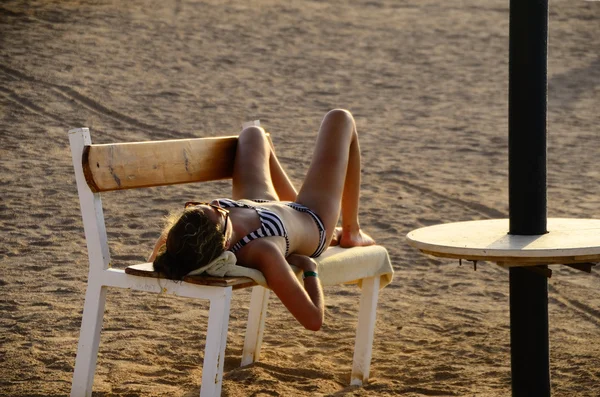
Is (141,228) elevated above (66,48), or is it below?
below

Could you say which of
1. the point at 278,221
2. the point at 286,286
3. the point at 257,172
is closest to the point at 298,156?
the point at 257,172

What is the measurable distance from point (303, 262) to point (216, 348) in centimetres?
63

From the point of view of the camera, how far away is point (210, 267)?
134 inches

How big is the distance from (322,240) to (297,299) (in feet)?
2.26

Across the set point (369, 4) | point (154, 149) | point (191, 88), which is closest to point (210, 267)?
point (154, 149)

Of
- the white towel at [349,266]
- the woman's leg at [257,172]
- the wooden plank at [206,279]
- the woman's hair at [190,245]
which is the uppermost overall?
the woman's leg at [257,172]

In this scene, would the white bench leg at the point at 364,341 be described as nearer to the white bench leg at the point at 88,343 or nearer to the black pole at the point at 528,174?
the black pole at the point at 528,174

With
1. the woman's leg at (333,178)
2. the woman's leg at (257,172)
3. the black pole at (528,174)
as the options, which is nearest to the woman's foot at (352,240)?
the woman's leg at (333,178)

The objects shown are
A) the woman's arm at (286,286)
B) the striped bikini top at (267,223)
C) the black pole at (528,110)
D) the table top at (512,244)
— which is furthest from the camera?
the striped bikini top at (267,223)

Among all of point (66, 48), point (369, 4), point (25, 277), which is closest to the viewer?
point (25, 277)

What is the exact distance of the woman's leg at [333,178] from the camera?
429 centimetres

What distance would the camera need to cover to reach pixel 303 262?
378 centimetres

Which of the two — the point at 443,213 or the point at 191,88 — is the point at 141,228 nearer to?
the point at 443,213

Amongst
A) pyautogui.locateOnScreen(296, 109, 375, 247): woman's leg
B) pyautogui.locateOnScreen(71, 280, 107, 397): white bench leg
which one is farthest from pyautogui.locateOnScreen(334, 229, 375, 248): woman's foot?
pyautogui.locateOnScreen(71, 280, 107, 397): white bench leg
